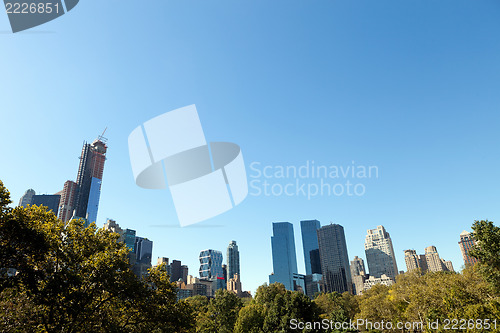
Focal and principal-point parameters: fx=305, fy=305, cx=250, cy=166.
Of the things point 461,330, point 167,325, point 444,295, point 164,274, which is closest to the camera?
point 167,325

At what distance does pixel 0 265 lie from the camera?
17594mm

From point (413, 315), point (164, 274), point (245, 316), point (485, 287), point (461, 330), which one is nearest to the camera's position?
point (164, 274)

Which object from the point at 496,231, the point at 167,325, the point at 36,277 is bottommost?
the point at 167,325

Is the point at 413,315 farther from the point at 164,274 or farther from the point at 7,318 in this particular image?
the point at 7,318

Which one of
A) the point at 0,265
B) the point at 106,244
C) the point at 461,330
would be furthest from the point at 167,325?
the point at 461,330

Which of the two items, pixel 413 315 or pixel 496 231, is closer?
pixel 496 231

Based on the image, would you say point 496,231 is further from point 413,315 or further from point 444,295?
point 413,315

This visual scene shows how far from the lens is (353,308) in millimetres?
89875

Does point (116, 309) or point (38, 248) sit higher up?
point (38, 248)

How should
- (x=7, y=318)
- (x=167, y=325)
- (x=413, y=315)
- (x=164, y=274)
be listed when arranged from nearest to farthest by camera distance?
1. (x=7, y=318)
2. (x=167, y=325)
3. (x=164, y=274)
4. (x=413, y=315)

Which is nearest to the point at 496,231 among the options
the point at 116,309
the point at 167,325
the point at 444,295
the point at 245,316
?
the point at 444,295

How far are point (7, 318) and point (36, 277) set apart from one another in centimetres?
295

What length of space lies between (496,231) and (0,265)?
134ft

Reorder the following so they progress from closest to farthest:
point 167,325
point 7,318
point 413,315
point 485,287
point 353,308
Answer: point 7,318, point 167,325, point 485,287, point 413,315, point 353,308
